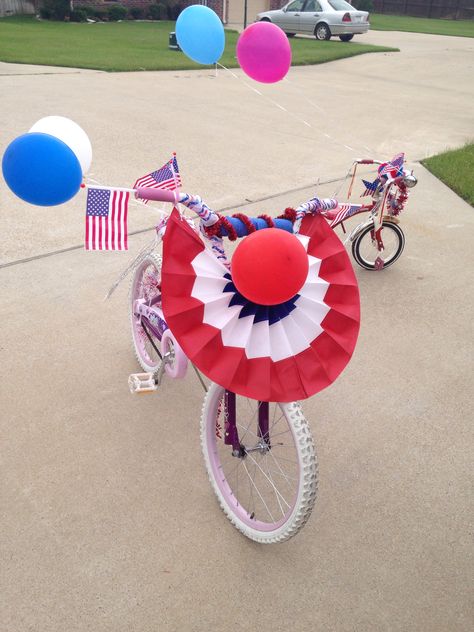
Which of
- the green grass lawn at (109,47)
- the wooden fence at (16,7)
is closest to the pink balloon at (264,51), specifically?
Answer: the green grass lawn at (109,47)

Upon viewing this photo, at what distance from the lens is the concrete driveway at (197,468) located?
222 cm

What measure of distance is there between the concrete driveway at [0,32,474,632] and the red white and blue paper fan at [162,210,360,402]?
0.91 metres

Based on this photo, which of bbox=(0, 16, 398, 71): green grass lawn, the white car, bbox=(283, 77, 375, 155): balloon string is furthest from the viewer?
the white car

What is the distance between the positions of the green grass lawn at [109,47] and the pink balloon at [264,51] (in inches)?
398

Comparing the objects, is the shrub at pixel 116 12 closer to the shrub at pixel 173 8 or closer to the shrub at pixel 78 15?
the shrub at pixel 78 15

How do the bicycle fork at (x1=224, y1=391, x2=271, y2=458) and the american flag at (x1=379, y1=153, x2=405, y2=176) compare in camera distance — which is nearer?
the bicycle fork at (x1=224, y1=391, x2=271, y2=458)

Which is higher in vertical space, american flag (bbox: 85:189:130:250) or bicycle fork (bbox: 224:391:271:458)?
american flag (bbox: 85:189:130:250)

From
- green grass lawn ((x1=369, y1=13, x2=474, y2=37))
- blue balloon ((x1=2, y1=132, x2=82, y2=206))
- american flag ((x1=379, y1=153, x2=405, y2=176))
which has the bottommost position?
green grass lawn ((x1=369, y1=13, x2=474, y2=37))

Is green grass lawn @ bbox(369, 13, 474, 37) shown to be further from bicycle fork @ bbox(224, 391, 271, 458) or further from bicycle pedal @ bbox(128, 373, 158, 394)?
bicycle fork @ bbox(224, 391, 271, 458)

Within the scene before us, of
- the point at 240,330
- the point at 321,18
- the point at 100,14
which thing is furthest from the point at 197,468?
the point at 100,14

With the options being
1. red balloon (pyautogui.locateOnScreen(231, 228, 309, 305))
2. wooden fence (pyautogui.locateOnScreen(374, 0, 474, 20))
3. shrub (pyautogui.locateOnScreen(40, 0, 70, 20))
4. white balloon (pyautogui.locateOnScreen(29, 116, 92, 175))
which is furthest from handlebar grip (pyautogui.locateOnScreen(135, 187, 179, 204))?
wooden fence (pyautogui.locateOnScreen(374, 0, 474, 20))

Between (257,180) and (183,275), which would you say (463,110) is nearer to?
(257,180)

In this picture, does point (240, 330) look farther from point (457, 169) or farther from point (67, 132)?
point (457, 169)

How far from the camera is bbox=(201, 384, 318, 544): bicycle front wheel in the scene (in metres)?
2.17
